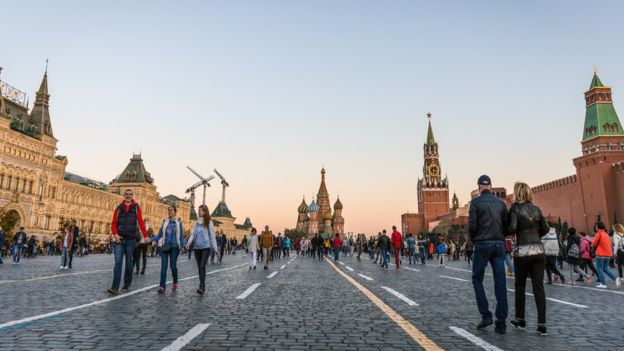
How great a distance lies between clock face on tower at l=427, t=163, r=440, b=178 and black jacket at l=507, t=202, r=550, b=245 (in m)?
147

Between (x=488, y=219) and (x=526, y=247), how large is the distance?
1.94 feet

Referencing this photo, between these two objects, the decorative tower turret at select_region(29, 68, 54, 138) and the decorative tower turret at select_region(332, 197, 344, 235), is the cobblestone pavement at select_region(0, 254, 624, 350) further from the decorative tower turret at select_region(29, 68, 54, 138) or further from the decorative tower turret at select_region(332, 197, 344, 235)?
the decorative tower turret at select_region(332, 197, 344, 235)

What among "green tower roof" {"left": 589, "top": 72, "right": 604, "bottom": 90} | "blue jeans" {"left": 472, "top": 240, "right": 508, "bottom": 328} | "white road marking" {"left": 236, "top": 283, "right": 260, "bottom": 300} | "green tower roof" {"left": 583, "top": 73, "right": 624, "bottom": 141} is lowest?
"white road marking" {"left": 236, "top": 283, "right": 260, "bottom": 300}

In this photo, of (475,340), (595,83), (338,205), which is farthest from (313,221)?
(475,340)

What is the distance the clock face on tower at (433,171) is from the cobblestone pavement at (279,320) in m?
143

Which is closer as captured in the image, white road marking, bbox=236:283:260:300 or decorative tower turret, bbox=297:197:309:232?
white road marking, bbox=236:283:260:300

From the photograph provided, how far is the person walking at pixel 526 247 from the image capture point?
5.45 m

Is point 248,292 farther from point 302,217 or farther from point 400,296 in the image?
point 302,217

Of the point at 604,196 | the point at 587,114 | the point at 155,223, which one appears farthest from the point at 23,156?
the point at 587,114

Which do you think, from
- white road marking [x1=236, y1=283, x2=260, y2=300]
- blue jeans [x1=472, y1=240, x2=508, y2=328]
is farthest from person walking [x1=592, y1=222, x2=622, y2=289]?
white road marking [x1=236, y1=283, x2=260, y2=300]

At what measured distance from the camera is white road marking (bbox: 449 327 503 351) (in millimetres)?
4326

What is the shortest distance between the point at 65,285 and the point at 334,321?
7.39 meters

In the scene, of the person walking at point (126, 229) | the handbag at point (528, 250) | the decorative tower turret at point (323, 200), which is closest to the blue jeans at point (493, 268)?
the handbag at point (528, 250)

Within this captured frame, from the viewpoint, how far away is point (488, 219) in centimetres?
569
